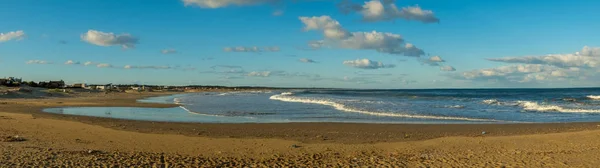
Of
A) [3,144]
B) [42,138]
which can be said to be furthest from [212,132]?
[3,144]

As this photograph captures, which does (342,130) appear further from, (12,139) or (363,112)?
(12,139)

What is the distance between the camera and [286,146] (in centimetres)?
1409

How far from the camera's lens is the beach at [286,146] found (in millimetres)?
11219

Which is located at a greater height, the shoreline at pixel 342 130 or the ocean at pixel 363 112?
the ocean at pixel 363 112

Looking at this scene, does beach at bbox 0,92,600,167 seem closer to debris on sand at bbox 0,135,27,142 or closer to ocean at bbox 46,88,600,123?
debris on sand at bbox 0,135,27,142

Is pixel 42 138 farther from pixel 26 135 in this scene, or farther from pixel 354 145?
pixel 354 145

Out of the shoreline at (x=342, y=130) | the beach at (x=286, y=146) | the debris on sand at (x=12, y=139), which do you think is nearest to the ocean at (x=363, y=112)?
the shoreline at (x=342, y=130)

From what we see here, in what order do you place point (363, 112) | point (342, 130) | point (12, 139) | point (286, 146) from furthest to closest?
point (363, 112) < point (342, 130) < point (286, 146) < point (12, 139)

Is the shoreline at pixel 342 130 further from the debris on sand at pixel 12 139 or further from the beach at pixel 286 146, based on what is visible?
the debris on sand at pixel 12 139

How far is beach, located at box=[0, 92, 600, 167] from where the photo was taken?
11219 millimetres

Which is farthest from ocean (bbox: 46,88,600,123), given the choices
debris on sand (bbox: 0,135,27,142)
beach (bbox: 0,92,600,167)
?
debris on sand (bbox: 0,135,27,142)

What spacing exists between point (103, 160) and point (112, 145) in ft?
9.29

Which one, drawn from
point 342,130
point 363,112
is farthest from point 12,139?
point 363,112

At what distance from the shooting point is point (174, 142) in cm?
1454
